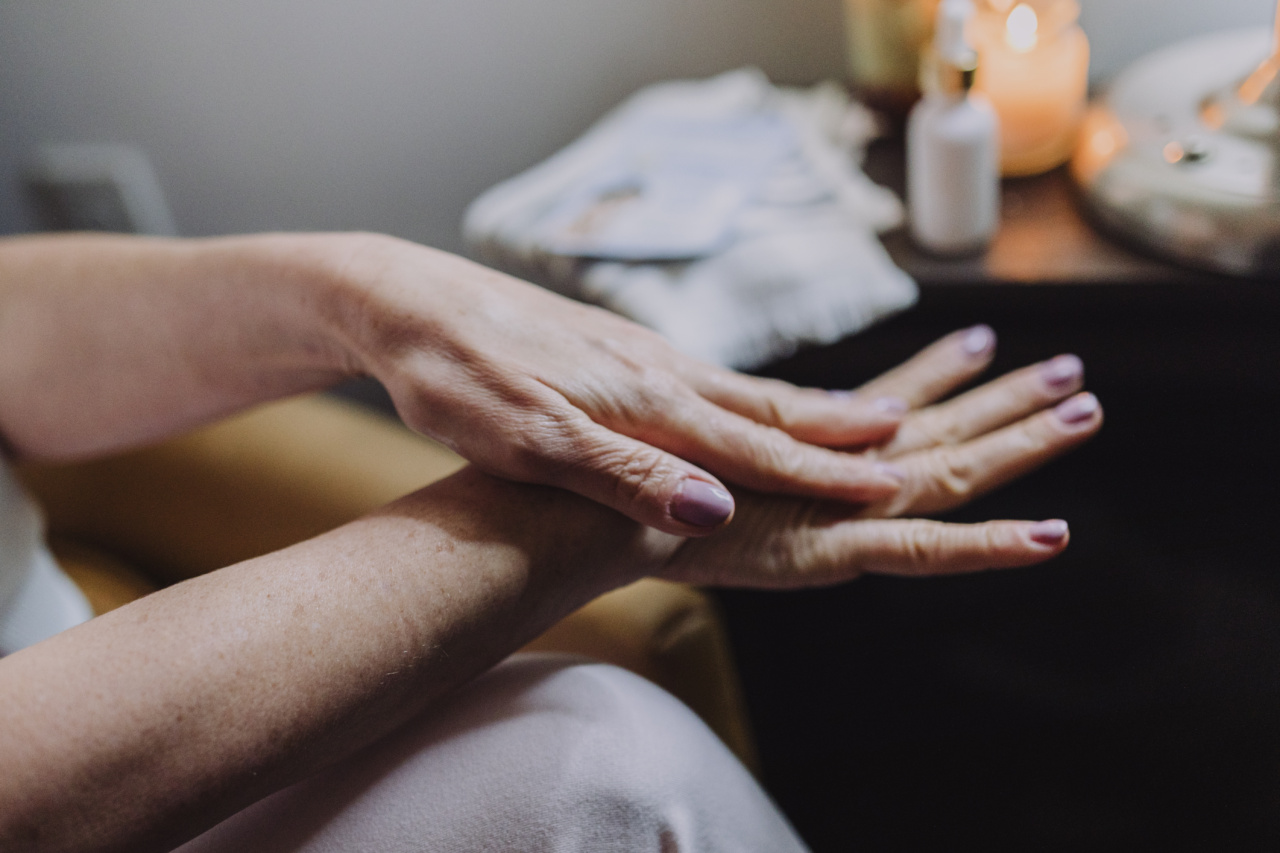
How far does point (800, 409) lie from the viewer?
1.92ft

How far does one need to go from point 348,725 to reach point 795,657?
0.53 m

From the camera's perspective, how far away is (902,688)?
846 millimetres

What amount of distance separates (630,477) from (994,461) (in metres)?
0.25

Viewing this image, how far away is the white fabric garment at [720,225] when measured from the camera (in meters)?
0.69

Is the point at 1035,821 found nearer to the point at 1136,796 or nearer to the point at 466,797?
the point at 1136,796

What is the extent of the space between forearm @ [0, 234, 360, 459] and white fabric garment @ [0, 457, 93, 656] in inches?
2.0

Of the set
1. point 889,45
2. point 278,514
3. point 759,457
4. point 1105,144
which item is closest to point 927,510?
point 759,457

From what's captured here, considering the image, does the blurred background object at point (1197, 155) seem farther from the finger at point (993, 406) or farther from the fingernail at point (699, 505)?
the fingernail at point (699, 505)

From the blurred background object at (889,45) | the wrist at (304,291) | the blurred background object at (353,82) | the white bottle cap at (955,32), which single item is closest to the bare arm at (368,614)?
the wrist at (304,291)

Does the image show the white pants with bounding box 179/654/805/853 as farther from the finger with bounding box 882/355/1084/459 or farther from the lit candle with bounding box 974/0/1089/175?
the lit candle with bounding box 974/0/1089/175

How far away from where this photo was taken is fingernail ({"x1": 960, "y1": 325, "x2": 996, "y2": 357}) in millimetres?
651

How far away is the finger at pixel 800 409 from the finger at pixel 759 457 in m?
0.01

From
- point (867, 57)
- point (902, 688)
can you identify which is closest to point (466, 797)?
point (902, 688)

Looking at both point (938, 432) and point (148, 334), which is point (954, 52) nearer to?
point (938, 432)
